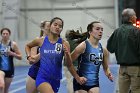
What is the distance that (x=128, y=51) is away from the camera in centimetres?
728

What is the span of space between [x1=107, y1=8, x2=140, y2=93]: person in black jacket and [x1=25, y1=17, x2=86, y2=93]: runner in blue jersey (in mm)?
1158

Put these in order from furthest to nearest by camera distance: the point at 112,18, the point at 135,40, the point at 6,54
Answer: the point at 112,18, the point at 6,54, the point at 135,40

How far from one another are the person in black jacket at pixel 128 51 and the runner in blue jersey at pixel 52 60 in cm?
116

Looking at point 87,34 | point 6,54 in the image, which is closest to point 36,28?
point 6,54

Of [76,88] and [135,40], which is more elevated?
[135,40]

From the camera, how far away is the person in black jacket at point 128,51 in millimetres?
7273

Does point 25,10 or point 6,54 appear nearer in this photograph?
point 6,54

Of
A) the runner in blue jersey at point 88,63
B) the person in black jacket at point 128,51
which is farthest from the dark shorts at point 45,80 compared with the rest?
the person in black jacket at point 128,51

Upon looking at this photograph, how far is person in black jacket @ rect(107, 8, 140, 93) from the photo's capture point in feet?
23.9

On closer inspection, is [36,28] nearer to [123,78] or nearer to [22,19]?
[22,19]

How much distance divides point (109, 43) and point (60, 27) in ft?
4.72

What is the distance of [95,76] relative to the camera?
6.83 metres

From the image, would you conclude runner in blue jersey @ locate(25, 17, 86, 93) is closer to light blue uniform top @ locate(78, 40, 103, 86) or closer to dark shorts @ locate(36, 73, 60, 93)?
dark shorts @ locate(36, 73, 60, 93)

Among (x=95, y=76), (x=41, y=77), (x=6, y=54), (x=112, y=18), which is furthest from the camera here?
(x=112, y=18)
